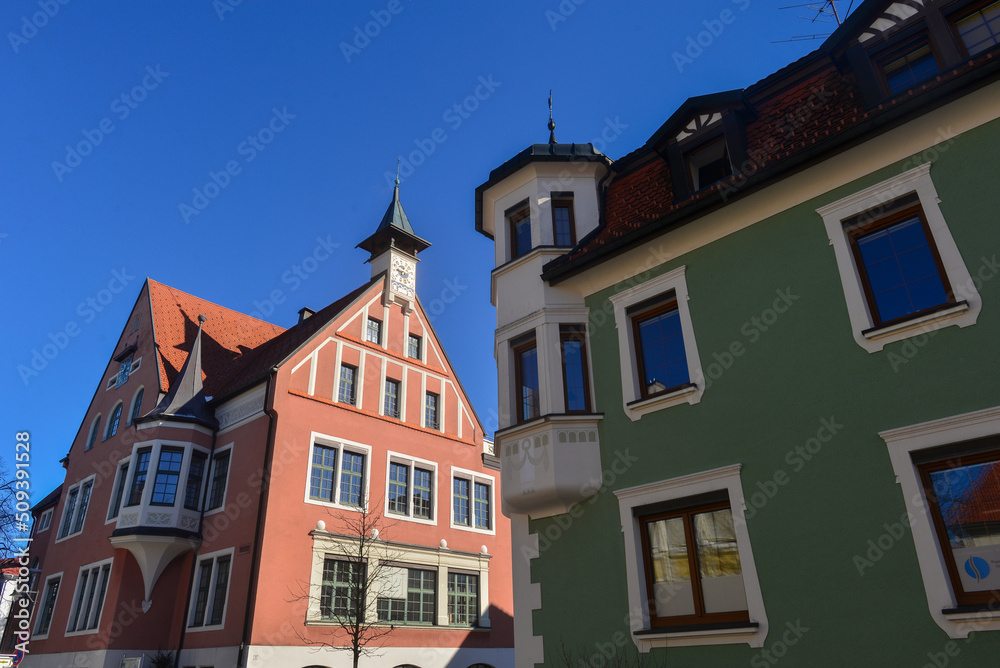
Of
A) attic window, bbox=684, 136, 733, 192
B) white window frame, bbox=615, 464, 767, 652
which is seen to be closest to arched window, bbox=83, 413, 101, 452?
white window frame, bbox=615, 464, 767, 652

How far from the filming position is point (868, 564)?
743 centimetres

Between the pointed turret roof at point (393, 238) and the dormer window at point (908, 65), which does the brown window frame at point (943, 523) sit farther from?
the pointed turret roof at point (393, 238)

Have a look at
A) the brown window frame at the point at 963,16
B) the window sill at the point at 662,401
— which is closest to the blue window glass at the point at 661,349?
the window sill at the point at 662,401

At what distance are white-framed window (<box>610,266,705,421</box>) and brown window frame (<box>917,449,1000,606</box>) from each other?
2985mm

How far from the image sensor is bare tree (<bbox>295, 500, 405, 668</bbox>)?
20150mm

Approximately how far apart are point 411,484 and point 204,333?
12612 mm

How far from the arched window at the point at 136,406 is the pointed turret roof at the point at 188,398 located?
7.99 feet

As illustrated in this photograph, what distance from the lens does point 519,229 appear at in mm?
13727

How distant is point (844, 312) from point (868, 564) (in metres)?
3.16

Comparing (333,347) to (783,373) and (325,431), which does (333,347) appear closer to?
(325,431)

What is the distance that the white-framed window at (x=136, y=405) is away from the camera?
86.5ft

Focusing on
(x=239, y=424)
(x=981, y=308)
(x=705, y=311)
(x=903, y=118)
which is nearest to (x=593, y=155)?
(x=705, y=311)

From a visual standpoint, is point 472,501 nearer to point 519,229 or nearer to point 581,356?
point 519,229

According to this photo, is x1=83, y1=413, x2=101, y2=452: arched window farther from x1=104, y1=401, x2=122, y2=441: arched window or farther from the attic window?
the attic window
